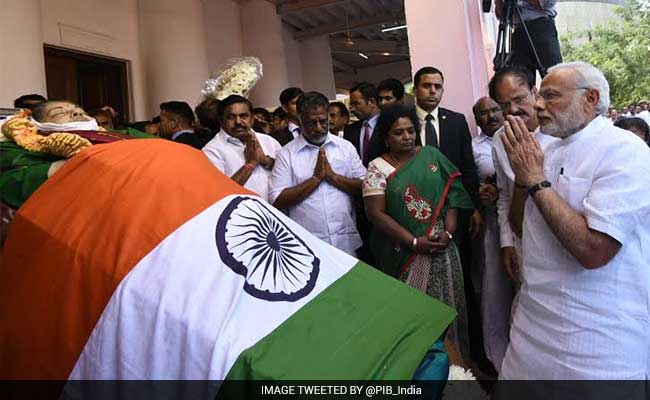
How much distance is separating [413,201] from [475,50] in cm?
184

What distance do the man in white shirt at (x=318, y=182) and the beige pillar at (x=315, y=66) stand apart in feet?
29.2

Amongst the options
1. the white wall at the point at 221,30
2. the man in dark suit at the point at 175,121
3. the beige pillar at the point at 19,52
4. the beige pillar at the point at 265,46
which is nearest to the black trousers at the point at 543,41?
the man in dark suit at the point at 175,121

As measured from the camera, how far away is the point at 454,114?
10.3 feet

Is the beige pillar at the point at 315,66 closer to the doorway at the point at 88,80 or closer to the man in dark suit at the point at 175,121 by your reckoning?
the doorway at the point at 88,80

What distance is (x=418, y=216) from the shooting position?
2607mm

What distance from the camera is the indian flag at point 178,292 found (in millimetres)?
1274

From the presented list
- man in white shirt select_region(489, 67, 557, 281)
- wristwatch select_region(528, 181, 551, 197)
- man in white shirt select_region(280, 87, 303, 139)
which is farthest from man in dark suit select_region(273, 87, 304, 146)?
wristwatch select_region(528, 181, 551, 197)

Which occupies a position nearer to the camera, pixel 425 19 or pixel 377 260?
pixel 377 260

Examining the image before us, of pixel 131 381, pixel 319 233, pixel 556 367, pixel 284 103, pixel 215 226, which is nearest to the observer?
pixel 131 381

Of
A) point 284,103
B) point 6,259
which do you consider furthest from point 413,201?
point 284,103

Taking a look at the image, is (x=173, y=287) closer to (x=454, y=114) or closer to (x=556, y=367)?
(x=556, y=367)

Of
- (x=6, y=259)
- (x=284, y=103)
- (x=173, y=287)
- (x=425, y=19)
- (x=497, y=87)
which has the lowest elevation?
(x=173, y=287)

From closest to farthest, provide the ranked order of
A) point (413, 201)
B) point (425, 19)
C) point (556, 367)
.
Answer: point (556, 367), point (413, 201), point (425, 19)

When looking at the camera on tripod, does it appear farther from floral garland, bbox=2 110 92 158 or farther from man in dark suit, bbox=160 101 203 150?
floral garland, bbox=2 110 92 158
